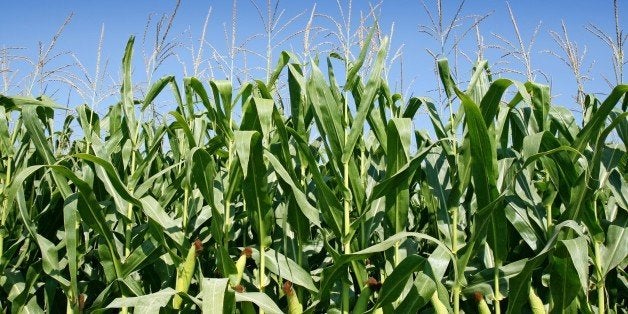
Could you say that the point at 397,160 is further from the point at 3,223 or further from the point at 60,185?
the point at 3,223

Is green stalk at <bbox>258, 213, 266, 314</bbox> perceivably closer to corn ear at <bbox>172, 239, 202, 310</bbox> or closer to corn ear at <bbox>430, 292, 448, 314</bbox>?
corn ear at <bbox>172, 239, 202, 310</bbox>

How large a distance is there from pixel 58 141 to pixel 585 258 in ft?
10.2

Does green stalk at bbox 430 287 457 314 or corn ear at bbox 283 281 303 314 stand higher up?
green stalk at bbox 430 287 457 314

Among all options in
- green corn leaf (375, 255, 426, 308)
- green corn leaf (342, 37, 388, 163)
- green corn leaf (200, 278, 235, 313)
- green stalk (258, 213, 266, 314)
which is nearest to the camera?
green corn leaf (200, 278, 235, 313)

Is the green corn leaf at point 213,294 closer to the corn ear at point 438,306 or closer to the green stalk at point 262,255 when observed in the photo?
the green stalk at point 262,255

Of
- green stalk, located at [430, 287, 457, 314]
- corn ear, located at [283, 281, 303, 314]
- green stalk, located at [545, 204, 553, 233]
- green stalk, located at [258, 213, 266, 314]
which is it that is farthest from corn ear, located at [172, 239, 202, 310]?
green stalk, located at [545, 204, 553, 233]

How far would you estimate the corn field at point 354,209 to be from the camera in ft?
5.82

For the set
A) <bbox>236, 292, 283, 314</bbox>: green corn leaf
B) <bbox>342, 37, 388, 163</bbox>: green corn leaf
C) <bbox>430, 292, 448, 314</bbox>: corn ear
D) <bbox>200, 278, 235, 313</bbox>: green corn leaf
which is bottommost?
<bbox>430, 292, 448, 314</bbox>: corn ear

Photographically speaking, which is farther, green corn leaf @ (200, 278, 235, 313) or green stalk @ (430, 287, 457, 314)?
green stalk @ (430, 287, 457, 314)

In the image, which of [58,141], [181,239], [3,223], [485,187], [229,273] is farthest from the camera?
[58,141]

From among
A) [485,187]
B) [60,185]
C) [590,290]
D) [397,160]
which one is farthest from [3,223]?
[590,290]

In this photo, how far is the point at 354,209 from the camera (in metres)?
2.31

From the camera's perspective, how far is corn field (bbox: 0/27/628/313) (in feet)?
5.82

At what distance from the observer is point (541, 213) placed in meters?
2.06
